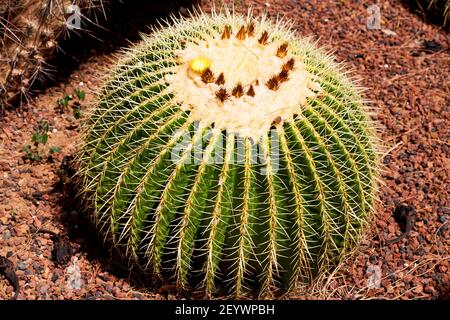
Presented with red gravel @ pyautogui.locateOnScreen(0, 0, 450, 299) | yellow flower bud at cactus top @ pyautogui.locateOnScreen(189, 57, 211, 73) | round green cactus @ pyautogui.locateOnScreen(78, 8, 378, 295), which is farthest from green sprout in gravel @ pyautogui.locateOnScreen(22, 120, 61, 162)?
yellow flower bud at cactus top @ pyautogui.locateOnScreen(189, 57, 211, 73)

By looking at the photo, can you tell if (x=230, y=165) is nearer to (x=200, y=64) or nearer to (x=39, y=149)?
(x=200, y=64)

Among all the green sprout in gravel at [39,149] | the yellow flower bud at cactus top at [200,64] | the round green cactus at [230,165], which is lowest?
the green sprout in gravel at [39,149]

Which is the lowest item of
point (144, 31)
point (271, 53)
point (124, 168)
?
point (144, 31)

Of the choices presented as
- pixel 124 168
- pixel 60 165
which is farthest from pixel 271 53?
pixel 60 165

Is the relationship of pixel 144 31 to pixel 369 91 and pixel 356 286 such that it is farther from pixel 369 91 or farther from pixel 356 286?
pixel 356 286

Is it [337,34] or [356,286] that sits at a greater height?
[337,34]

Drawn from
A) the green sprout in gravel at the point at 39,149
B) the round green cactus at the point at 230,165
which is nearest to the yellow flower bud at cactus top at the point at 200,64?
the round green cactus at the point at 230,165

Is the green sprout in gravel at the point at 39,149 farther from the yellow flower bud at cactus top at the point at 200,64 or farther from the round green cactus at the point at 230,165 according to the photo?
the yellow flower bud at cactus top at the point at 200,64
